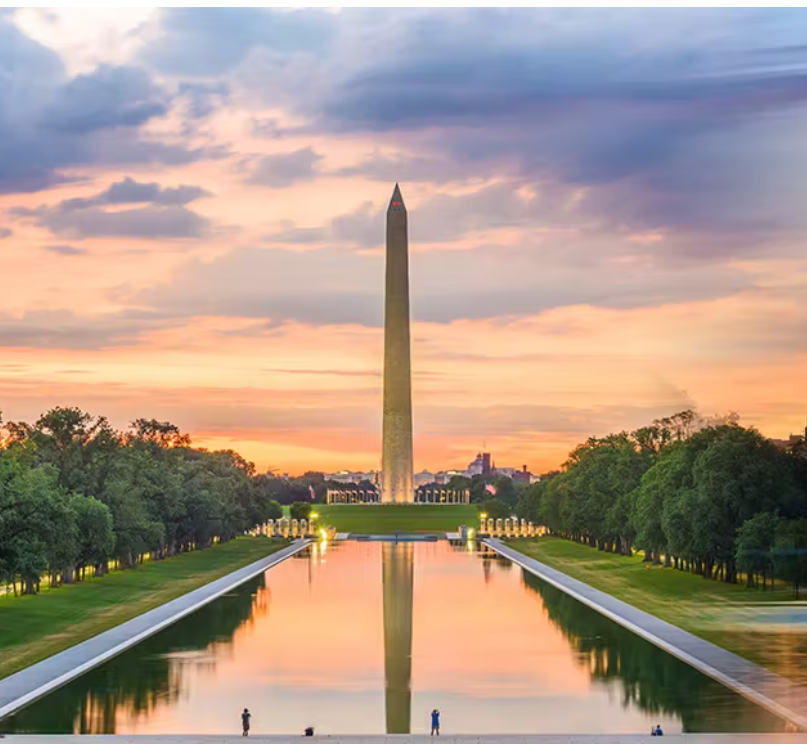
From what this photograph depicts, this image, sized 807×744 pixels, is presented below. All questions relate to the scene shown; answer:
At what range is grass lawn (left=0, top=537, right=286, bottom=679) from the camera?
39806mm

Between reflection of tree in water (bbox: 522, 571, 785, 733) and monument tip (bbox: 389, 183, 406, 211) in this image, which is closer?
reflection of tree in water (bbox: 522, 571, 785, 733)

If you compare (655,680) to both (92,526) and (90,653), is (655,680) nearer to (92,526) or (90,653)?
(90,653)

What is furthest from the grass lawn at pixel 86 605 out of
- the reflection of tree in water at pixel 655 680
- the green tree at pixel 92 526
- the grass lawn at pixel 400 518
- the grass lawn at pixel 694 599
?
the grass lawn at pixel 400 518

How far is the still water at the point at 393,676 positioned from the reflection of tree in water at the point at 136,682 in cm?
5

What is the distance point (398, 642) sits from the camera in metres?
42.0

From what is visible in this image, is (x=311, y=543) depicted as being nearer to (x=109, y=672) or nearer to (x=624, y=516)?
(x=624, y=516)

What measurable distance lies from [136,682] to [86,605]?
63.7ft

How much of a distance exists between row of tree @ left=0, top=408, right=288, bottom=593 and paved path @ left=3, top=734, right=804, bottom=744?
19.0 metres

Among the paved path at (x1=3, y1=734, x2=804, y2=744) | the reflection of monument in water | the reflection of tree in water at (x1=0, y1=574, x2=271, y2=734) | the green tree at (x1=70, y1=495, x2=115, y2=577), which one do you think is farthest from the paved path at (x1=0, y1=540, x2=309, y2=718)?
the reflection of monument in water

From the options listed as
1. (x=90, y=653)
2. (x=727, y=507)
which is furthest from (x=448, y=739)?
(x=727, y=507)

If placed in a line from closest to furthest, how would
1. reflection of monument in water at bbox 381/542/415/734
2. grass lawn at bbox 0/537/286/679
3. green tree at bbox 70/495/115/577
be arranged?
reflection of monument in water at bbox 381/542/415/734, grass lawn at bbox 0/537/286/679, green tree at bbox 70/495/115/577

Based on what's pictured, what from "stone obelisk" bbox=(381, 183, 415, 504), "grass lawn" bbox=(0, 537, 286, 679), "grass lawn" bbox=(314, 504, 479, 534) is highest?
"stone obelisk" bbox=(381, 183, 415, 504)

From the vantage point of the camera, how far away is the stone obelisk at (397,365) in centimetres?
11506

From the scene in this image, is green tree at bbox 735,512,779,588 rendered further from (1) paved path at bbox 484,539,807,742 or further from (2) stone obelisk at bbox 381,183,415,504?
(2) stone obelisk at bbox 381,183,415,504
